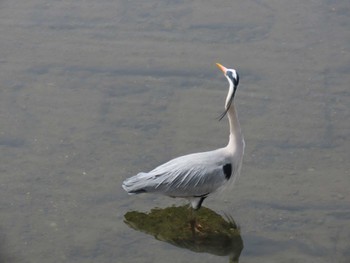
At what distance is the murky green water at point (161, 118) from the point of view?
26.0 ft

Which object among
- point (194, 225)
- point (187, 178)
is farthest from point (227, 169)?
point (194, 225)

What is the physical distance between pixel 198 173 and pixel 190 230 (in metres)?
0.53

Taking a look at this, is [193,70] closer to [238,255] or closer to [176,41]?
[176,41]

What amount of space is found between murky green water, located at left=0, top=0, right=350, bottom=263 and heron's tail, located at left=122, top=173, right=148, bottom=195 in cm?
37

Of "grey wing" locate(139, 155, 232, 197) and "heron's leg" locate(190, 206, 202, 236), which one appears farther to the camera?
"heron's leg" locate(190, 206, 202, 236)

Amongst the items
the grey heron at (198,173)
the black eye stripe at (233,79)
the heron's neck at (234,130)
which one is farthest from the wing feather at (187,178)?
the black eye stripe at (233,79)

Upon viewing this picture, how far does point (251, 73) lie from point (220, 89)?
472 millimetres

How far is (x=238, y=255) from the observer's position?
777 centimetres

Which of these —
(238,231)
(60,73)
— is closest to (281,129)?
(238,231)

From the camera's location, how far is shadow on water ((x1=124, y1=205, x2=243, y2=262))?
7.91m

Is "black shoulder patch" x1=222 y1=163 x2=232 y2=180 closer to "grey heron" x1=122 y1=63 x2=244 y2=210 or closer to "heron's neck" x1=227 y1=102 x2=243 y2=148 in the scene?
"grey heron" x1=122 y1=63 x2=244 y2=210

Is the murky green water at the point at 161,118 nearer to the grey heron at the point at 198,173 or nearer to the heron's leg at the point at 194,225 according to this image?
the heron's leg at the point at 194,225

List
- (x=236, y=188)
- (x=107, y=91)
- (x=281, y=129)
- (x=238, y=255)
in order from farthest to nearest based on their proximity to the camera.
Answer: (x=107, y=91) < (x=281, y=129) < (x=236, y=188) < (x=238, y=255)

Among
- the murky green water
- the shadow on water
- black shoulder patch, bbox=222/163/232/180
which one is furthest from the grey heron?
the murky green water
